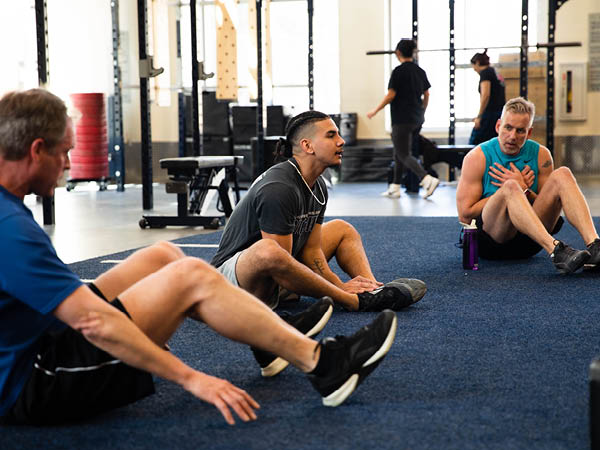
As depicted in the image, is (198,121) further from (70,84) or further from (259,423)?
(259,423)

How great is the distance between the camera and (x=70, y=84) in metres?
10.8

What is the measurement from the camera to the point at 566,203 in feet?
12.8

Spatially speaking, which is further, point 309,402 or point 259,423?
point 309,402

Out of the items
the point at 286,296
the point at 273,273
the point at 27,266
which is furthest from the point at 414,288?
the point at 27,266

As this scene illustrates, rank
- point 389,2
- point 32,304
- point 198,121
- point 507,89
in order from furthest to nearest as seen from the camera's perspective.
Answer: point 389,2 → point 507,89 → point 198,121 → point 32,304

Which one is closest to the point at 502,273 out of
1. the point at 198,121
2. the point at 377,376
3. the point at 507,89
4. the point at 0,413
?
the point at 377,376

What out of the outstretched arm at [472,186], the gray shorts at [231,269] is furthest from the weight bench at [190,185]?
the gray shorts at [231,269]

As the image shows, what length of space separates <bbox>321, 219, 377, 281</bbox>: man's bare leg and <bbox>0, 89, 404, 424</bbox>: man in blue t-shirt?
1.32 meters

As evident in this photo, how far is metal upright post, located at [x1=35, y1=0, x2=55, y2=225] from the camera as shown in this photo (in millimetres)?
6359

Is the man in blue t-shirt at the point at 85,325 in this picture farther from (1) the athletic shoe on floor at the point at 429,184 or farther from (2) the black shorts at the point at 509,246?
(1) the athletic shoe on floor at the point at 429,184

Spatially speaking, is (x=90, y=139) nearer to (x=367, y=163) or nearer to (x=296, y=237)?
(x=367, y=163)

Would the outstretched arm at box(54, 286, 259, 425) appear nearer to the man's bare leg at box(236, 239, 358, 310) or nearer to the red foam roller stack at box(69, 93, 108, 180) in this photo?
the man's bare leg at box(236, 239, 358, 310)

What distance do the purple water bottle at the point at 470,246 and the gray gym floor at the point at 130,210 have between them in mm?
2155

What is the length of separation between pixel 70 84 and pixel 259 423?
975cm
